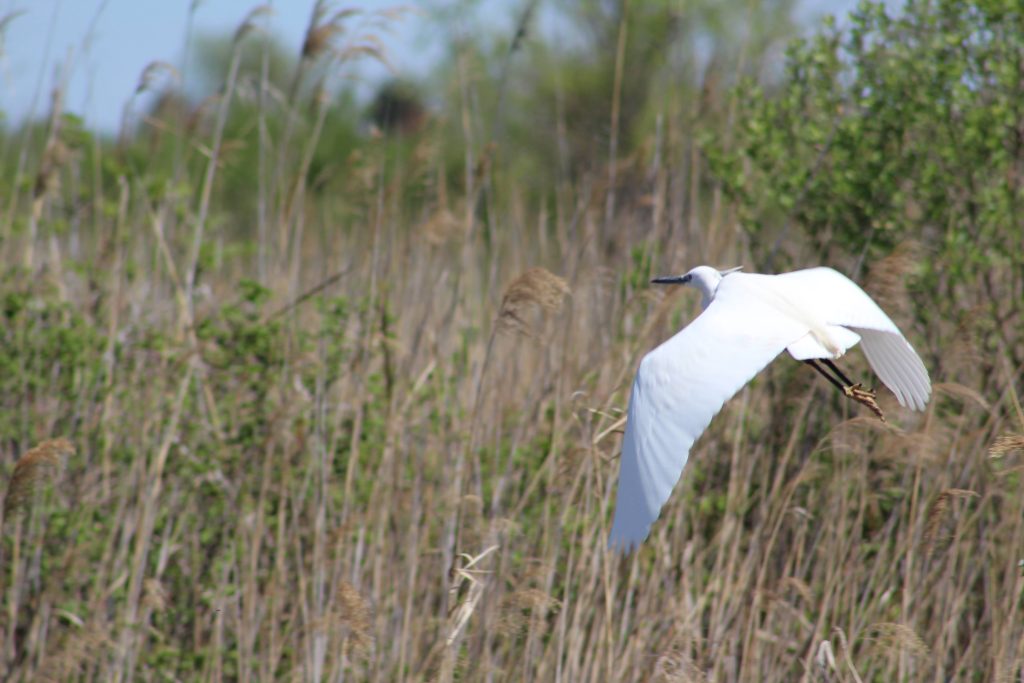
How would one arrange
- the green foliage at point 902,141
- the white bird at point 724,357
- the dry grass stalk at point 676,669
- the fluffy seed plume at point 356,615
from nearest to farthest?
the white bird at point 724,357, the dry grass stalk at point 676,669, the fluffy seed plume at point 356,615, the green foliage at point 902,141

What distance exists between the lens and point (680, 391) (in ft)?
6.26

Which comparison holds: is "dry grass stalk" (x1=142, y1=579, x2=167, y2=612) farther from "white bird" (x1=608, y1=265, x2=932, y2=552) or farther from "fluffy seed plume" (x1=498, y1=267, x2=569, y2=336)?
"white bird" (x1=608, y1=265, x2=932, y2=552)

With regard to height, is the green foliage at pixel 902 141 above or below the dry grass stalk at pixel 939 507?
above

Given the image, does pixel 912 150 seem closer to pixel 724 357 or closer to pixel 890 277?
pixel 890 277

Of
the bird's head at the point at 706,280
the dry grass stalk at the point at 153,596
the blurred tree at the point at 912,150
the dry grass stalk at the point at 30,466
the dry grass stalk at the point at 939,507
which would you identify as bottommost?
the dry grass stalk at the point at 153,596

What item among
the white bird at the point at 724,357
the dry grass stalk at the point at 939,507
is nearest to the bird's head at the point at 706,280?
the white bird at the point at 724,357

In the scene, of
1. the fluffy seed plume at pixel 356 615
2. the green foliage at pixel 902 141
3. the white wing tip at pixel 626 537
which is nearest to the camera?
the white wing tip at pixel 626 537

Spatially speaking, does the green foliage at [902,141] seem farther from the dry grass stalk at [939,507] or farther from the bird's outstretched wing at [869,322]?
the dry grass stalk at [939,507]

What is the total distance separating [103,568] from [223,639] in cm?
37

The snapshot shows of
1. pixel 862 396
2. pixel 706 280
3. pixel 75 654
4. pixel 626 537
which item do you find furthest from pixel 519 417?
pixel 626 537

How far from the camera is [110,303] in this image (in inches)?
144

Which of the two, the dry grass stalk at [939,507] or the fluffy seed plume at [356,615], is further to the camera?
the fluffy seed plume at [356,615]

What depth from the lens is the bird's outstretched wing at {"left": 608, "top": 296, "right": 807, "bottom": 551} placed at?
67.4 inches

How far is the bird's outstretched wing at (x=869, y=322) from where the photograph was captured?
89.4 inches
